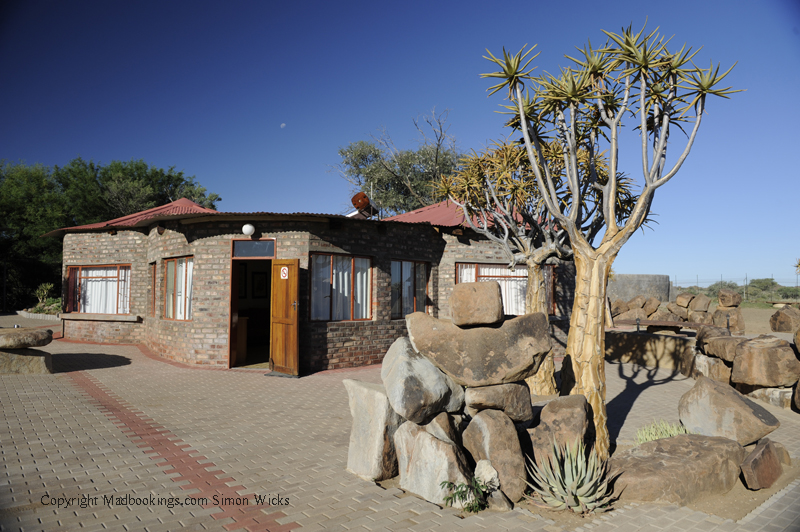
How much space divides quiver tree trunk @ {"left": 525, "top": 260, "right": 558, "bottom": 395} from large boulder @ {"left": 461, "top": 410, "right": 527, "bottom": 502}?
13.0 feet

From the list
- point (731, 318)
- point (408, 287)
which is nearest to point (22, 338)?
point (408, 287)

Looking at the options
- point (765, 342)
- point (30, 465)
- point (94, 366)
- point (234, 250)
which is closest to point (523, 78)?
point (765, 342)

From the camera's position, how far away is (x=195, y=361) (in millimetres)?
10867

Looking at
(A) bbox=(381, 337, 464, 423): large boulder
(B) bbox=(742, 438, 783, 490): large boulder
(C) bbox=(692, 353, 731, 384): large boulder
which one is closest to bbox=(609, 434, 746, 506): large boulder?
(B) bbox=(742, 438, 783, 490): large boulder

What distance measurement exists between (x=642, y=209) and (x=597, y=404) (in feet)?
6.93

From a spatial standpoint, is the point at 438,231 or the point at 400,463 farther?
the point at 438,231

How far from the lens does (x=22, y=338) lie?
30.5ft

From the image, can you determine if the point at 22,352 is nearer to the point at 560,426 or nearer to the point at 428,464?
the point at 428,464

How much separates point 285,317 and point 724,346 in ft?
26.5

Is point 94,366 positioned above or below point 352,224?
below

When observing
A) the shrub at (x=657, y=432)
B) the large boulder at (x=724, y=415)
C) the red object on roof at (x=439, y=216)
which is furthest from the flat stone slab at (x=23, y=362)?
the large boulder at (x=724, y=415)

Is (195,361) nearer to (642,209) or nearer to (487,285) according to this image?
(487,285)

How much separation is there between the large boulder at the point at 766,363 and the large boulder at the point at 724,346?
0.14 meters

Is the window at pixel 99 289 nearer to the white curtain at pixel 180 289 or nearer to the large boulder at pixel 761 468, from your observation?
the white curtain at pixel 180 289
